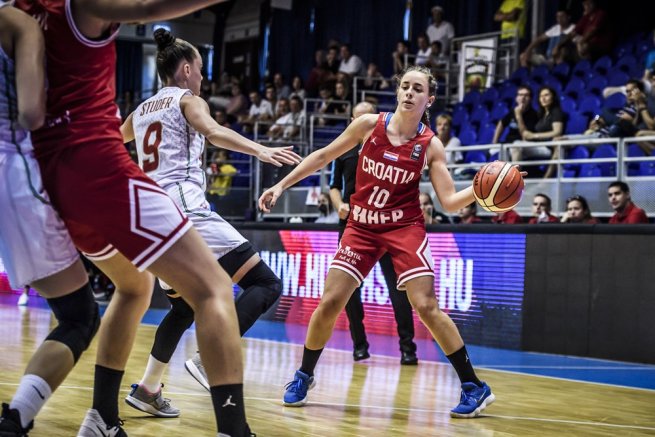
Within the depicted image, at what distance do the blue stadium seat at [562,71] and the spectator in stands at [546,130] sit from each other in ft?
6.73

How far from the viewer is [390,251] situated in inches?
217

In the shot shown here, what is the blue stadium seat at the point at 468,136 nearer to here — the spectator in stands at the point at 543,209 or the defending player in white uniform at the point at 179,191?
the spectator in stands at the point at 543,209

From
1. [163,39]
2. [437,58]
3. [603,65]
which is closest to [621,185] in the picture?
[603,65]

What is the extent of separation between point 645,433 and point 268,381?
244 centimetres

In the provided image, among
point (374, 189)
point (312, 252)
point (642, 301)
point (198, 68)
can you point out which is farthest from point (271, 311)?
point (198, 68)

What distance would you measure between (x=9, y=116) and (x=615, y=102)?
8808mm

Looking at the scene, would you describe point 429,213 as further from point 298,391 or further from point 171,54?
point 171,54

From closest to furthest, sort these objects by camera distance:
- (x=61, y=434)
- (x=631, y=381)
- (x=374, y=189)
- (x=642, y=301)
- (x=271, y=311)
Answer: (x=61, y=434)
(x=374, y=189)
(x=631, y=381)
(x=642, y=301)
(x=271, y=311)

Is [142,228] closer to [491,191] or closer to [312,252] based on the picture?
[491,191]

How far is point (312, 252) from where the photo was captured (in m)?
10.8

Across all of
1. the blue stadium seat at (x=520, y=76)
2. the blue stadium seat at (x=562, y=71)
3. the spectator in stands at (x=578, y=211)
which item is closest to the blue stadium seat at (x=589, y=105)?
the blue stadium seat at (x=562, y=71)

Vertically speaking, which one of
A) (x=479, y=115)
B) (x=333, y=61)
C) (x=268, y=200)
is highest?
(x=333, y=61)

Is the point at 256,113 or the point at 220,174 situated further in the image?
the point at 256,113

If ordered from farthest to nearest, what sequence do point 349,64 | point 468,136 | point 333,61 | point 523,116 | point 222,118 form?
point 222,118
point 333,61
point 349,64
point 468,136
point 523,116
